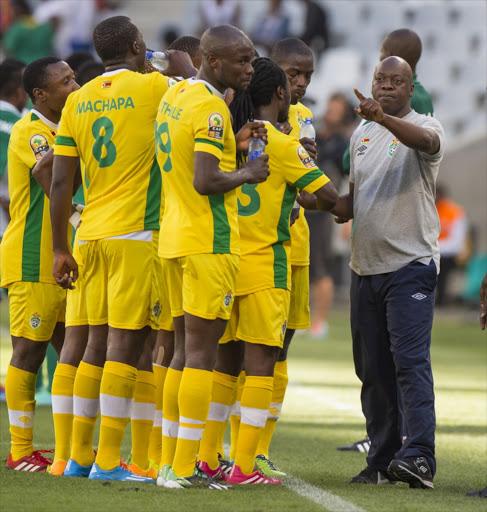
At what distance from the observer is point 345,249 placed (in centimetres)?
1845

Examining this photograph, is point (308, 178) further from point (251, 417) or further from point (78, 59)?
point (78, 59)

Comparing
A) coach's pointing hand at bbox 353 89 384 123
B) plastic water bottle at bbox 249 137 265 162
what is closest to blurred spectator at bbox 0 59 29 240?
plastic water bottle at bbox 249 137 265 162

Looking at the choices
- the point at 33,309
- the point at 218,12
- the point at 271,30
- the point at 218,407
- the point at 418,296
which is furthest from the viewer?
the point at 218,12

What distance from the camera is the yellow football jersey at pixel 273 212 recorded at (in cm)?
513

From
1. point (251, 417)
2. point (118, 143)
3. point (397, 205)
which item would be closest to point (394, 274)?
point (397, 205)

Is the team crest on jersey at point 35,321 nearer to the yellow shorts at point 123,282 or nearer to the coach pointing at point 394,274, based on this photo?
the yellow shorts at point 123,282

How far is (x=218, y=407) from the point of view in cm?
539

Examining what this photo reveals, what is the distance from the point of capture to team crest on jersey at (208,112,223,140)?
4762mm

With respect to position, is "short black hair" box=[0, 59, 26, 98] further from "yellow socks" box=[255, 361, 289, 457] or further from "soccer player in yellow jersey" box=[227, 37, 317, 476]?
"yellow socks" box=[255, 361, 289, 457]

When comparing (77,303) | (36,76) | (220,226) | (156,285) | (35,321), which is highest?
(36,76)

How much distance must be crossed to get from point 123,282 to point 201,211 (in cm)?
55

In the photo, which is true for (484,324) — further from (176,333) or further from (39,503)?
(39,503)

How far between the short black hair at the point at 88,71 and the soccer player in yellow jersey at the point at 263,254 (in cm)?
205

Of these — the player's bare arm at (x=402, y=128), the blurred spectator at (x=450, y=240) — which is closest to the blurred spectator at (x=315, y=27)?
the blurred spectator at (x=450, y=240)
